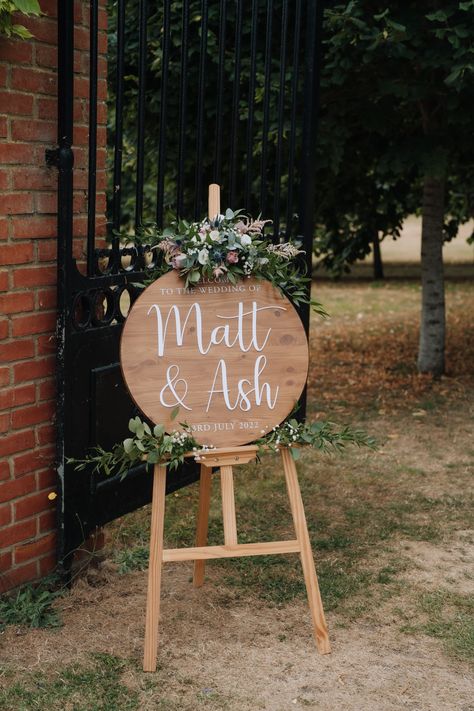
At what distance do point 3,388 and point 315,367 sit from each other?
5.44 meters

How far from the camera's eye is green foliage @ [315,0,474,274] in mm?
5480

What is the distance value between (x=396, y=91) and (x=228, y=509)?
3.64 m

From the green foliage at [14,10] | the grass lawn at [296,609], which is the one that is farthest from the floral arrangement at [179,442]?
the green foliage at [14,10]

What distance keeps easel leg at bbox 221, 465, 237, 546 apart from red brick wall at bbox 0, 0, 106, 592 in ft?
2.64

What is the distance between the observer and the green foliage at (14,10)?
2848 mm

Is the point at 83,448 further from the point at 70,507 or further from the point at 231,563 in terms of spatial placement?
the point at 231,563

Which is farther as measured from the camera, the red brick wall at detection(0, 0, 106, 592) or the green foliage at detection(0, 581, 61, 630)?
the green foliage at detection(0, 581, 61, 630)

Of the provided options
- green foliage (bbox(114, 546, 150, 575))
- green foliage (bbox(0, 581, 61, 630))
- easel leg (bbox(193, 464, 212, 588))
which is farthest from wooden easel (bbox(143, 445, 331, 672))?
green foliage (bbox(114, 546, 150, 575))

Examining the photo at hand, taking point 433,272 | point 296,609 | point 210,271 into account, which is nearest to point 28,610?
point 296,609

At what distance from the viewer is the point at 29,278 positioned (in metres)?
3.39

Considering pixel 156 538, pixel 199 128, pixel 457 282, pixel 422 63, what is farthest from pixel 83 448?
pixel 457 282

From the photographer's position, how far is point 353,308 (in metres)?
12.9

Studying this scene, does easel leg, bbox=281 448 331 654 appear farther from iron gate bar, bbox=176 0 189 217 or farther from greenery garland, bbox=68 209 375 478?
iron gate bar, bbox=176 0 189 217

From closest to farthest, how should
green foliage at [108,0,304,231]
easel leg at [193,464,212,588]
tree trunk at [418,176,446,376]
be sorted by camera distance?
1. easel leg at [193,464,212,588]
2. green foliage at [108,0,304,231]
3. tree trunk at [418,176,446,376]
